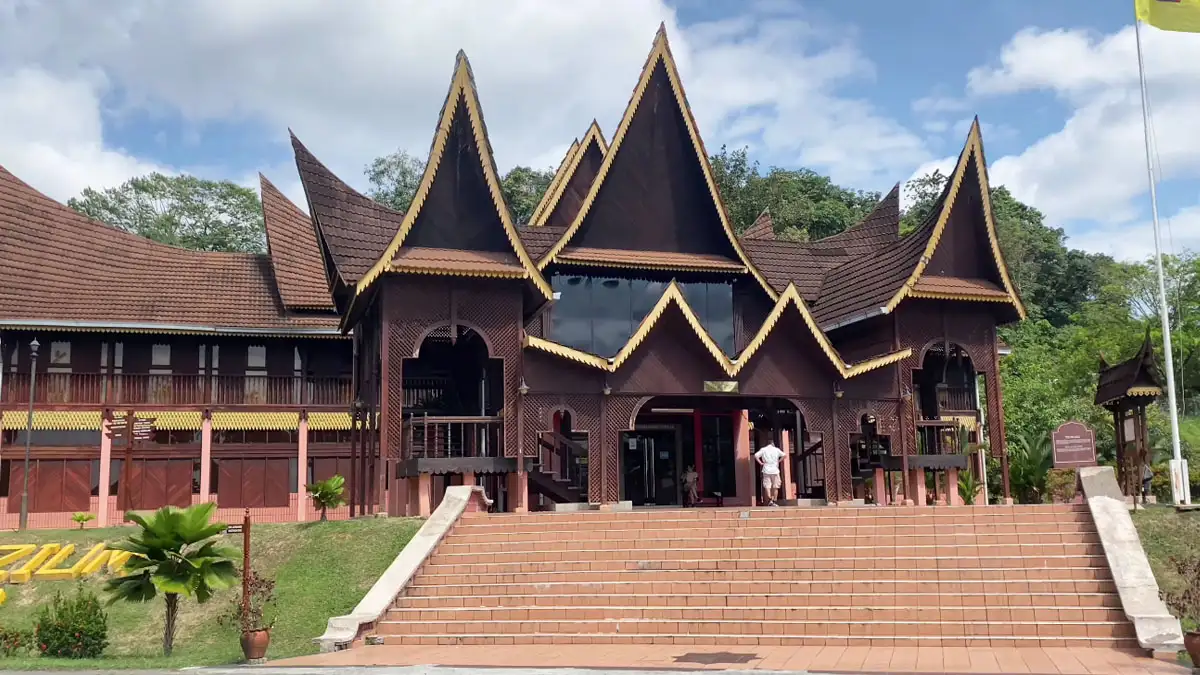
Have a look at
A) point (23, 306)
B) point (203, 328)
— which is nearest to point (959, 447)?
point (203, 328)

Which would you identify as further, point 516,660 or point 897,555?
point 897,555

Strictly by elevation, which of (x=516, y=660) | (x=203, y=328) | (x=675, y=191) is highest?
(x=675, y=191)

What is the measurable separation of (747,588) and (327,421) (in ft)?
55.6

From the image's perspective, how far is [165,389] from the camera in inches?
1059

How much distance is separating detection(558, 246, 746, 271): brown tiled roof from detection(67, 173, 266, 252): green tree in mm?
33568

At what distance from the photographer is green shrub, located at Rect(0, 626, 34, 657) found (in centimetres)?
1332

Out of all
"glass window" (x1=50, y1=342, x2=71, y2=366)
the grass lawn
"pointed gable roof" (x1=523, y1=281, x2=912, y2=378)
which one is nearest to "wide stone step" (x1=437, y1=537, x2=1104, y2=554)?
the grass lawn

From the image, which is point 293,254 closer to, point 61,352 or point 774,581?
point 61,352

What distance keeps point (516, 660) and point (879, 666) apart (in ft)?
11.6

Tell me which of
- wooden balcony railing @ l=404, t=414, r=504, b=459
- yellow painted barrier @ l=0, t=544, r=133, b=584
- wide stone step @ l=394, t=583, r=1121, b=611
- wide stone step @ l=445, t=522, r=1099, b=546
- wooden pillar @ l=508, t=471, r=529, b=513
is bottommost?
wide stone step @ l=394, t=583, r=1121, b=611

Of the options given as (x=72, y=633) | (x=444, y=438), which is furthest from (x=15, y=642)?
(x=444, y=438)

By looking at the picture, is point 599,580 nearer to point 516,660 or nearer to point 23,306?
point 516,660

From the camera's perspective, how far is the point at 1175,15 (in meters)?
20.5

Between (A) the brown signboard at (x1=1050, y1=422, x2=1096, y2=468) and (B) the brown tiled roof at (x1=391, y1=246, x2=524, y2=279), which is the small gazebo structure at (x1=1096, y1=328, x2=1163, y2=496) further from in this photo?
(B) the brown tiled roof at (x1=391, y1=246, x2=524, y2=279)
